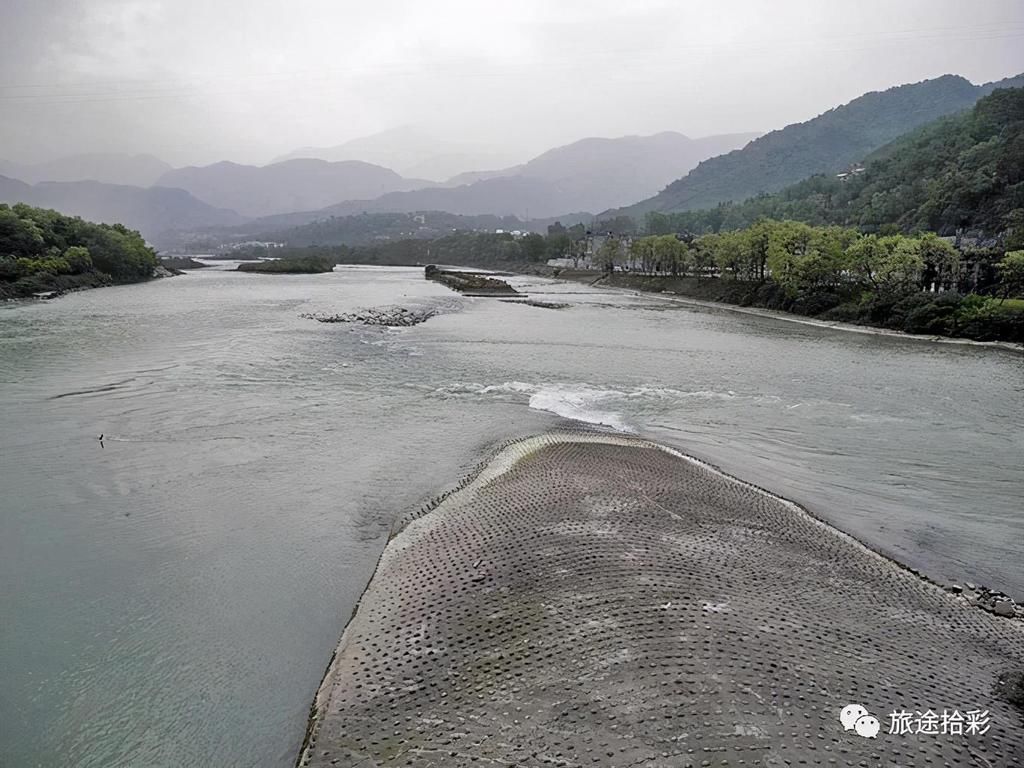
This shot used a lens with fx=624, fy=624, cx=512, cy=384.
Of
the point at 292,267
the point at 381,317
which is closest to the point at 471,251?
the point at 292,267

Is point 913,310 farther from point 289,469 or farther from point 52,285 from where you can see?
point 52,285

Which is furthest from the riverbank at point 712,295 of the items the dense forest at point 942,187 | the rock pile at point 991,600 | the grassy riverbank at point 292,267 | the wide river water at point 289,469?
the grassy riverbank at point 292,267

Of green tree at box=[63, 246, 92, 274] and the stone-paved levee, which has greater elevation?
green tree at box=[63, 246, 92, 274]

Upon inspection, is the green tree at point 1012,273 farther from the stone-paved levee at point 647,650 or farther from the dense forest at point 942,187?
the stone-paved levee at point 647,650

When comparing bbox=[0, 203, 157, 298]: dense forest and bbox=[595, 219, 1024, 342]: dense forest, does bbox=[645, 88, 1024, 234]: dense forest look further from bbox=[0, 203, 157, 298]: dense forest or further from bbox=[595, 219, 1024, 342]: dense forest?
bbox=[0, 203, 157, 298]: dense forest

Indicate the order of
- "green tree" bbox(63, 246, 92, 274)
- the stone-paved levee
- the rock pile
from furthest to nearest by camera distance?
"green tree" bbox(63, 246, 92, 274), the rock pile, the stone-paved levee

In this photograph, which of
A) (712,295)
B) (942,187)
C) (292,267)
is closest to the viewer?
(712,295)

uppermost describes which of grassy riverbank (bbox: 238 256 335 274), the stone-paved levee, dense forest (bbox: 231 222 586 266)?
dense forest (bbox: 231 222 586 266)

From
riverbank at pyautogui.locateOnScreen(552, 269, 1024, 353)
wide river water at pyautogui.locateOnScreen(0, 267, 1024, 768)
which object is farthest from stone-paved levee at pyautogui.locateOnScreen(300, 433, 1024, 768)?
riverbank at pyautogui.locateOnScreen(552, 269, 1024, 353)
